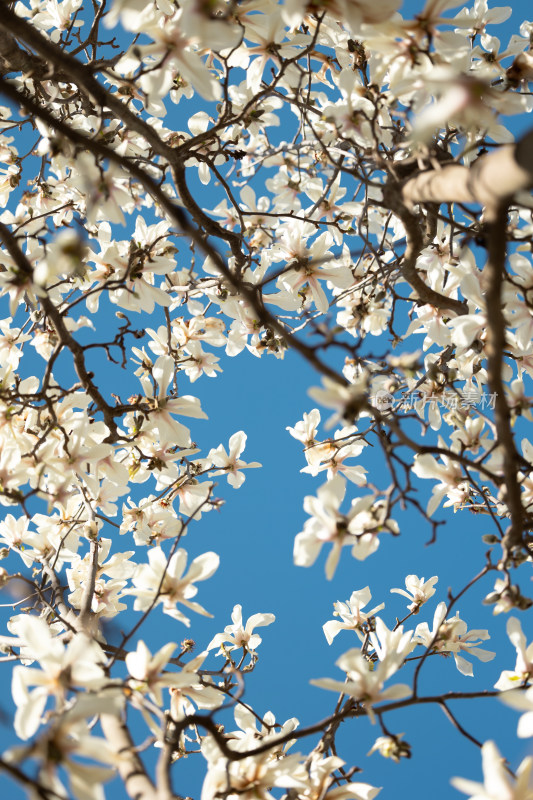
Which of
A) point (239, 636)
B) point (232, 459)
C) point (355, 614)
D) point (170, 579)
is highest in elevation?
point (232, 459)

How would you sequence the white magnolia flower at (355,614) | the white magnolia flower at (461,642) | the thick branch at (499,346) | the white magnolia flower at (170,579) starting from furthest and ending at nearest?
1. the white magnolia flower at (355,614)
2. the white magnolia flower at (461,642)
3. the white magnolia flower at (170,579)
4. the thick branch at (499,346)

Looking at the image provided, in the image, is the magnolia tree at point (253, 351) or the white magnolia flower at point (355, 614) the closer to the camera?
the magnolia tree at point (253, 351)

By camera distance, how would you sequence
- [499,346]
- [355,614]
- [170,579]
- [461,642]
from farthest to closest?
1. [355,614]
2. [461,642]
3. [170,579]
4. [499,346]

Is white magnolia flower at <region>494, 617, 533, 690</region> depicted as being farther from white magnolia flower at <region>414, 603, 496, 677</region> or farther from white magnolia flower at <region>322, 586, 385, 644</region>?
white magnolia flower at <region>322, 586, 385, 644</region>

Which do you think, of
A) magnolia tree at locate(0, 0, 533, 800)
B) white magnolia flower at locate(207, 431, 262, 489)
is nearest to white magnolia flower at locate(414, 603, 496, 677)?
magnolia tree at locate(0, 0, 533, 800)

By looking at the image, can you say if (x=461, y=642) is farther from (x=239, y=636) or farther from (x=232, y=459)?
(x=232, y=459)

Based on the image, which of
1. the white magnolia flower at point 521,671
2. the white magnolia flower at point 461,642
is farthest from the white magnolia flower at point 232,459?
the white magnolia flower at point 521,671

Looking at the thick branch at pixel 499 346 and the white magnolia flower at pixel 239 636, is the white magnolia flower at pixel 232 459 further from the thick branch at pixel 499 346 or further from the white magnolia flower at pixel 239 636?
the thick branch at pixel 499 346

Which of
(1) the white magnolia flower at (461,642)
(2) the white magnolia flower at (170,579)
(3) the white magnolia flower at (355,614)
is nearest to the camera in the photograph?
(2) the white magnolia flower at (170,579)

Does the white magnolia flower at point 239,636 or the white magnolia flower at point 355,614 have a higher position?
the white magnolia flower at point 355,614

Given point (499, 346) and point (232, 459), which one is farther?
point (232, 459)

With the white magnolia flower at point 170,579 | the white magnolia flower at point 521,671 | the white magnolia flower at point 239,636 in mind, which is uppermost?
the white magnolia flower at point 239,636

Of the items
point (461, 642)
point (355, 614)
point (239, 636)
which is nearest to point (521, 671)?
point (461, 642)

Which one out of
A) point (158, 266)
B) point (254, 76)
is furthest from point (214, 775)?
point (254, 76)
